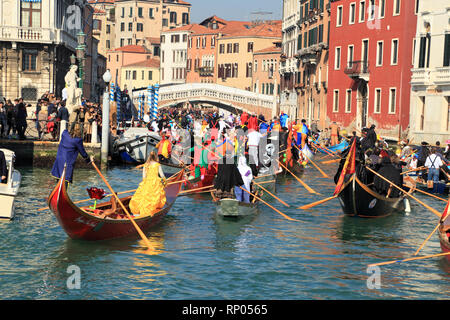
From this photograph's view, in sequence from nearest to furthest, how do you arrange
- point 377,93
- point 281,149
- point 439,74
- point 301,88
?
point 281,149
point 439,74
point 377,93
point 301,88

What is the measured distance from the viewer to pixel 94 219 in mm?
12000

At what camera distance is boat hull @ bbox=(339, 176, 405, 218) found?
50.0 ft

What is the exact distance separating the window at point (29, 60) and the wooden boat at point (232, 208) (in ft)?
80.0

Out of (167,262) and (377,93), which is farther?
(377,93)

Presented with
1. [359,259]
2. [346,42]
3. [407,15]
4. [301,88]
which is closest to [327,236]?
[359,259]

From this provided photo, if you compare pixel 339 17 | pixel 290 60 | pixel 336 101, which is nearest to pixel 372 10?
pixel 339 17

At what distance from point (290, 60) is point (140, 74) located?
40943 millimetres

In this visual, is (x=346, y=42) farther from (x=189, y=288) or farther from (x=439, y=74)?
(x=189, y=288)

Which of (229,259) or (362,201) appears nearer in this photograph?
(229,259)

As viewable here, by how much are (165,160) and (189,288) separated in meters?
12.4

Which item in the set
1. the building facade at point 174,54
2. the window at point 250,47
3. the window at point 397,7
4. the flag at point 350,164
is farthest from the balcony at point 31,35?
the building facade at point 174,54

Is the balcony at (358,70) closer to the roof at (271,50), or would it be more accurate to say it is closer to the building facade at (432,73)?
the building facade at (432,73)

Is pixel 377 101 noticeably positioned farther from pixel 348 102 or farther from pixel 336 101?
pixel 336 101
